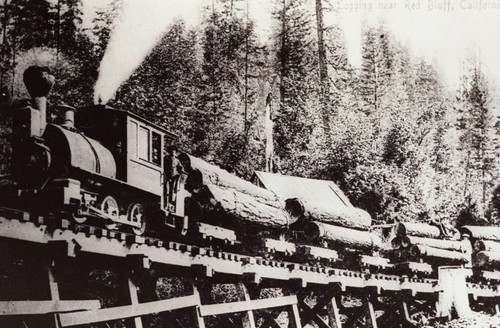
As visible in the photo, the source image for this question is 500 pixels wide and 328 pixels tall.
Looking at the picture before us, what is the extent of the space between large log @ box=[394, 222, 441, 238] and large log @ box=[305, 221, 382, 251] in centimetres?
106

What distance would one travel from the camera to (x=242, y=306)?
8.93m

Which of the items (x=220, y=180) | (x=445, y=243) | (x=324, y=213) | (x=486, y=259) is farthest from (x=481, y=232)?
(x=220, y=180)

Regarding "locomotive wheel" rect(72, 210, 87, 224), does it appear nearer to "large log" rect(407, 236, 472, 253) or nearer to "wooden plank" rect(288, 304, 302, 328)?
"wooden plank" rect(288, 304, 302, 328)

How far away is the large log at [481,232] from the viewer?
1767cm

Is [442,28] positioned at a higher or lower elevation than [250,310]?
higher

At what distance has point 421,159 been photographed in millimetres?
24281

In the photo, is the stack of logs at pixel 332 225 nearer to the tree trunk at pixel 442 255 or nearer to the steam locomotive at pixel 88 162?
the tree trunk at pixel 442 255

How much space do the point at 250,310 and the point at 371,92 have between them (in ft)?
87.0

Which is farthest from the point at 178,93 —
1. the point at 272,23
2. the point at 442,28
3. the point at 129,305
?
the point at 129,305

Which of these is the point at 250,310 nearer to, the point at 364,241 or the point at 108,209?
the point at 108,209

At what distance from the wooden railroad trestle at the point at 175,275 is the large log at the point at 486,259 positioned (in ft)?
11.0

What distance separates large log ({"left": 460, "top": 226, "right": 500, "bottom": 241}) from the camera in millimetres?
17672

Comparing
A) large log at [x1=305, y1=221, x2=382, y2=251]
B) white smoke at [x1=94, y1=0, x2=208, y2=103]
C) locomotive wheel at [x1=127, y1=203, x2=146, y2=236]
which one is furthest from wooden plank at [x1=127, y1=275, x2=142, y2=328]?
large log at [x1=305, y1=221, x2=382, y2=251]

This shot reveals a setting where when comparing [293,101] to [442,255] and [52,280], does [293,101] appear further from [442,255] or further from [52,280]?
[52,280]
